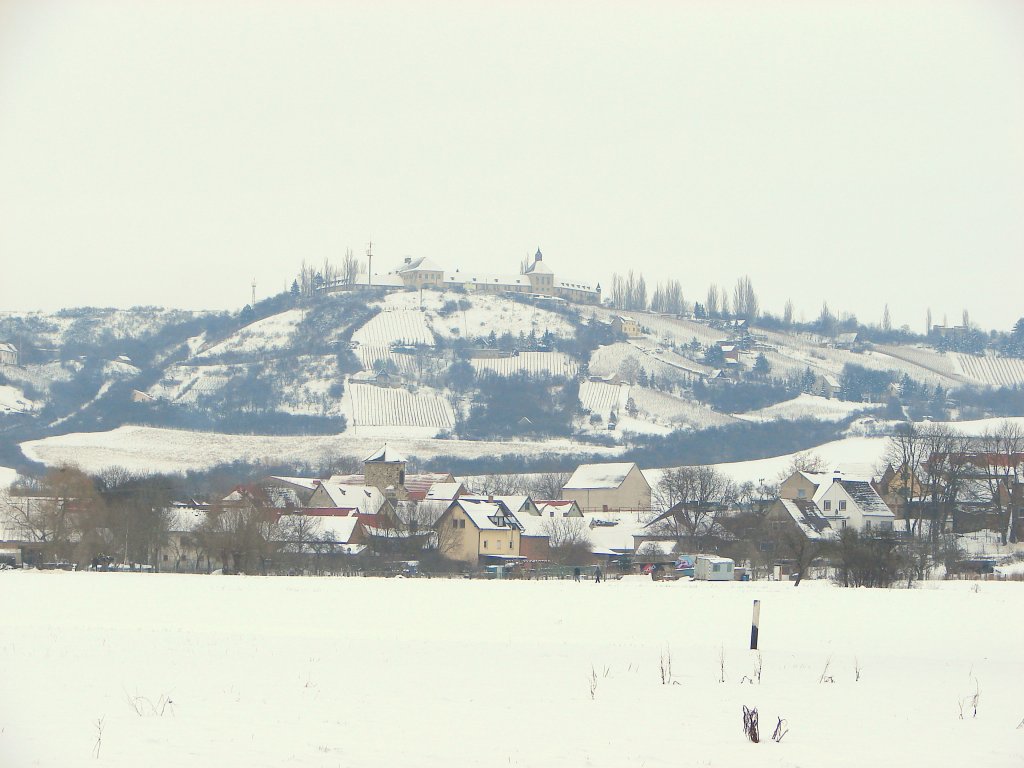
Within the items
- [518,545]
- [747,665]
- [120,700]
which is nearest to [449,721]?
[120,700]

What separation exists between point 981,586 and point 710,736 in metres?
32.3

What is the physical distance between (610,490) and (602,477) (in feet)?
12.6

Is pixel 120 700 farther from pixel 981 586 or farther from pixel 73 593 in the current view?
pixel 981 586

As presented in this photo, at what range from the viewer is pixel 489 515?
92562mm

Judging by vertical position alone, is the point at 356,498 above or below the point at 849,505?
below

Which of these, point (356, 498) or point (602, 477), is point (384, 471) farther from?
point (602, 477)

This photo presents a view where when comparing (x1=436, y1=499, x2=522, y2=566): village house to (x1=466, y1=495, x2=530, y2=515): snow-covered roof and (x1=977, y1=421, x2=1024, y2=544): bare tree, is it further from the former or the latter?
(x1=977, y1=421, x2=1024, y2=544): bare tree

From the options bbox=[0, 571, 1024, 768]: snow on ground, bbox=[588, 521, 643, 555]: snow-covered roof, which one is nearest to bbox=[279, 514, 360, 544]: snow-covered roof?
bbox=[588, 521, 643, 555]: snow-covered roof

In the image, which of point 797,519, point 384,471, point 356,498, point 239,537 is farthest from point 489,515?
point 384,471

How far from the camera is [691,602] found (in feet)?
121

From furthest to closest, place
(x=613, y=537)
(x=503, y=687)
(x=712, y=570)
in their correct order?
1. (x=613, y=537)
2. (x=712, y=570)
3. (x=503, y=687)

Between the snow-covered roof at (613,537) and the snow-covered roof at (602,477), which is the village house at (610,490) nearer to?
the snow-covered roof at (602,477)

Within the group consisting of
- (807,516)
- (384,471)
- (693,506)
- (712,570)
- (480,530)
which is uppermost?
(384,471)

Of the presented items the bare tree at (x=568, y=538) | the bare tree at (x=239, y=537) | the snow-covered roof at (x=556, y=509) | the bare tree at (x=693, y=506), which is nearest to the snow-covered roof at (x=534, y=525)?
the bare tree at (x=568, y=538)
